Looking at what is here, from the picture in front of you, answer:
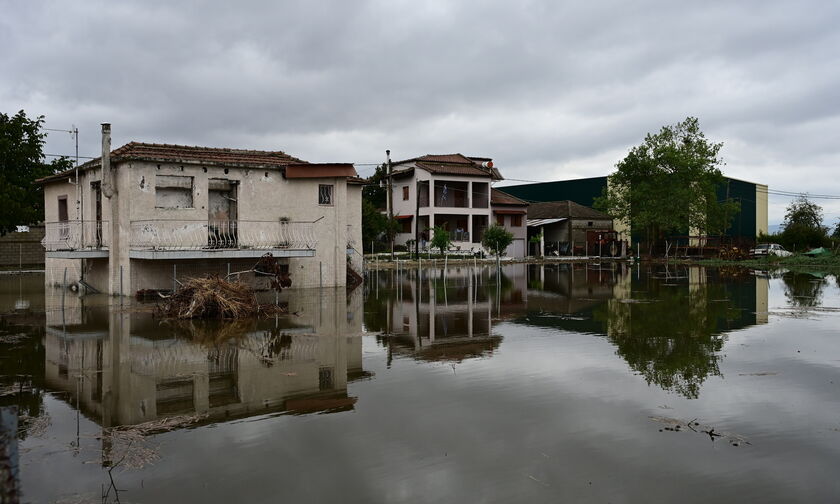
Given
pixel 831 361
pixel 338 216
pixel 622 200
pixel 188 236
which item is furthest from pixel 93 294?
pixel 622 200

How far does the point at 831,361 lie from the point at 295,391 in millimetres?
8496

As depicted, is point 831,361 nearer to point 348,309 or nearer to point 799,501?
point 799,501

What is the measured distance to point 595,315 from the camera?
55.4ft

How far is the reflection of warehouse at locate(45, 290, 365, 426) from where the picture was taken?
25.6 ft

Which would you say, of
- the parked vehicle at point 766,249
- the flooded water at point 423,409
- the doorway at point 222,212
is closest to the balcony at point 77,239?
the doorway at point 222,212

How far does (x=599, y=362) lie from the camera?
34.1ft

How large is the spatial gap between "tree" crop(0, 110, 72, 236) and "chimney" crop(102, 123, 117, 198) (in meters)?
15.8

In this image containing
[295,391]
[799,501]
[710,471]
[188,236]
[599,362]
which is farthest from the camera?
[188,236]

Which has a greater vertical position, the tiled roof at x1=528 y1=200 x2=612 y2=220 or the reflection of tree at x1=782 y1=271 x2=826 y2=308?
the tiled roof at x1=528 y1=200 x2=612 y2=220

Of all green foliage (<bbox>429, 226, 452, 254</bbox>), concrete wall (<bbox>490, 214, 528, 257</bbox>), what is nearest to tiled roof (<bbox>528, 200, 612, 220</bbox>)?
A: concrete wall (<bbox>490, 214, 528, 257</bbox>)

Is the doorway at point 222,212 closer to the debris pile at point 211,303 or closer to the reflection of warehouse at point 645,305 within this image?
the debris pile at point 211,303

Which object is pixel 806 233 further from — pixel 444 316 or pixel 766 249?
pixel 444 316

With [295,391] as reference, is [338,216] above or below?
above

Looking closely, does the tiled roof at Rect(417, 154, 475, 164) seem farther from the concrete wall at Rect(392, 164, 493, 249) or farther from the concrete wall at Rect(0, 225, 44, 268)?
the concrete wall at Rect(0, 225, 44, 268)
